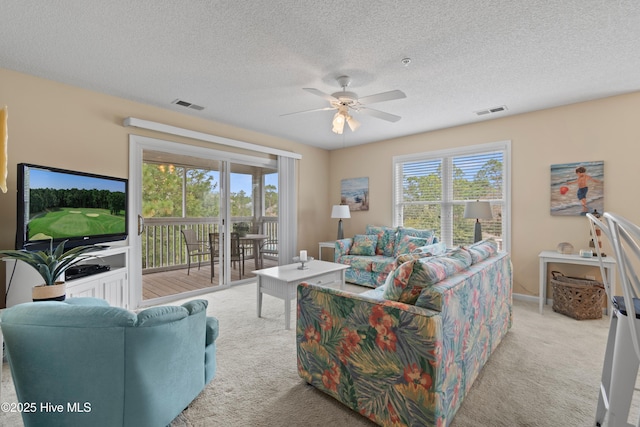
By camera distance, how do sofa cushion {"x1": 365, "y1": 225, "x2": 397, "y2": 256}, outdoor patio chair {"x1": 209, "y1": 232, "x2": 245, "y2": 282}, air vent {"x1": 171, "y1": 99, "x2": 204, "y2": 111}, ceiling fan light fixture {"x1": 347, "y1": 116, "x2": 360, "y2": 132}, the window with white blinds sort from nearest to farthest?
ceiling fan light fixture {"x1": 347, "y1": 116, "x2": 360, "y2": 132} → air vent {"x1": 171, "y1": 99, "x2": 204, "y2": 111} → the window with white blinds → outdoor patio chair {"x1": 209, "y1": 232, "x2": 245, "y2": 282} → sofa cushion {"x1": 365, "y1": 225, "x2": 397, "y2": 256}

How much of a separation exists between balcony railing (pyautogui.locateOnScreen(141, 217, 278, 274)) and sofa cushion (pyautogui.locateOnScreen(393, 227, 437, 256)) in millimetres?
2651

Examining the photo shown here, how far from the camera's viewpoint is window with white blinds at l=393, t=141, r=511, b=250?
13.8ft

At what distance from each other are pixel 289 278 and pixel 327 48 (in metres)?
2.10

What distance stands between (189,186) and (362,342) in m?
3.52

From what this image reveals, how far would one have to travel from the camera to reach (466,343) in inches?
69.6

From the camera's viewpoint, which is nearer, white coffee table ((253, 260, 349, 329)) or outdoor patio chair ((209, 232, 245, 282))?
white coffee table ((253, 260, 349, 329))

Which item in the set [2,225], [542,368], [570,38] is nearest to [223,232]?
[2,225]

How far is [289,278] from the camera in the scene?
2.88 metres

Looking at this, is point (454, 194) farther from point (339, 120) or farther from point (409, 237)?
point (339, 120)

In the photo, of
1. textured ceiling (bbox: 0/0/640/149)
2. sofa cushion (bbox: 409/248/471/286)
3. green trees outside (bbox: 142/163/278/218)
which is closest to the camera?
sofa cushion (bbox: 409/248/471/286)

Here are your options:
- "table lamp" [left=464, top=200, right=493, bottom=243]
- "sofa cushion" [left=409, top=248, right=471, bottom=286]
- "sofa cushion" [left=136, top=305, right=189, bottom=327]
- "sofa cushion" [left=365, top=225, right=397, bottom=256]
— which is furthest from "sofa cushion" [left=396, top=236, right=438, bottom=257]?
"sofa cushion" [left=136, top=305, right=189, bottom=327]

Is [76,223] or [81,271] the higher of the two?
[76,223]

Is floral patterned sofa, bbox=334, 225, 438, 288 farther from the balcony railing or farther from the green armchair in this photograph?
the green armchair

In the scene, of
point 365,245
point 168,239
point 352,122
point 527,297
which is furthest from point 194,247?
point 527,297
